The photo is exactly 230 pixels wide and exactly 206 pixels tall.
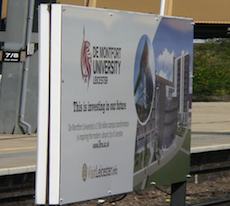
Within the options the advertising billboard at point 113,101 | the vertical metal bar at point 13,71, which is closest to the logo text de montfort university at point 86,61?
the advertising billboard at point 113,101

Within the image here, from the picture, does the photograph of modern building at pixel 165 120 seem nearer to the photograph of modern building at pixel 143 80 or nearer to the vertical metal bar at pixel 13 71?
the photograph of modern building at pixel 143 80

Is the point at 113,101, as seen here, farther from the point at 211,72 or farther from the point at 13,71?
the point at 211,72

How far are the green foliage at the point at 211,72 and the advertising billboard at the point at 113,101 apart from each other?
3348 centimetres

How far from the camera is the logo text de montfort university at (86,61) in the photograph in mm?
5105

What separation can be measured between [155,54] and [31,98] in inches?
423

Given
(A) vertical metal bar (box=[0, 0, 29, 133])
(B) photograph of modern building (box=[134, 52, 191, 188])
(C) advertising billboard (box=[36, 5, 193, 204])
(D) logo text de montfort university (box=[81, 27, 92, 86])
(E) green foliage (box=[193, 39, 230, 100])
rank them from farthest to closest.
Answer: (E) green foliage (box=[193, 39, 230, 100]), (A) vertical metal bar (box=[0, 0, 29, 133]), (B) photograph of modern building (box=[134, 52, 191, 188]), (D) logo text de montfort university (box=[81, 27, 92, 86]), (C) advertising billboard (box=[36, 5, 193, 204])

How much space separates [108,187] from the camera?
18.1 ft

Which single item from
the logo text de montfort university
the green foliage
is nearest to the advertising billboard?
the logo text de montfort university

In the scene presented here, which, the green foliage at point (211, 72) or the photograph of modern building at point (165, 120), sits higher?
the green foliage at point (211, 72)

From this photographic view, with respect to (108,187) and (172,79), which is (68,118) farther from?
(172,79)

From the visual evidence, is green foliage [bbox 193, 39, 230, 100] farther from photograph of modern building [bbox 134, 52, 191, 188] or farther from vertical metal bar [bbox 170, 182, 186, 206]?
photograph of modern building [bbox 134, 52, 191, 188]

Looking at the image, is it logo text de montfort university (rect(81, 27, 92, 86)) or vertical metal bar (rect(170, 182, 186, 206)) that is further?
vertical metal bar (rect(170, 182, 186, 206))

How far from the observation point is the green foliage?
40.5 m

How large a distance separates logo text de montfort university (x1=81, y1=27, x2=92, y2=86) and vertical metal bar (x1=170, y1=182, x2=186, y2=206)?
7.60 feet
